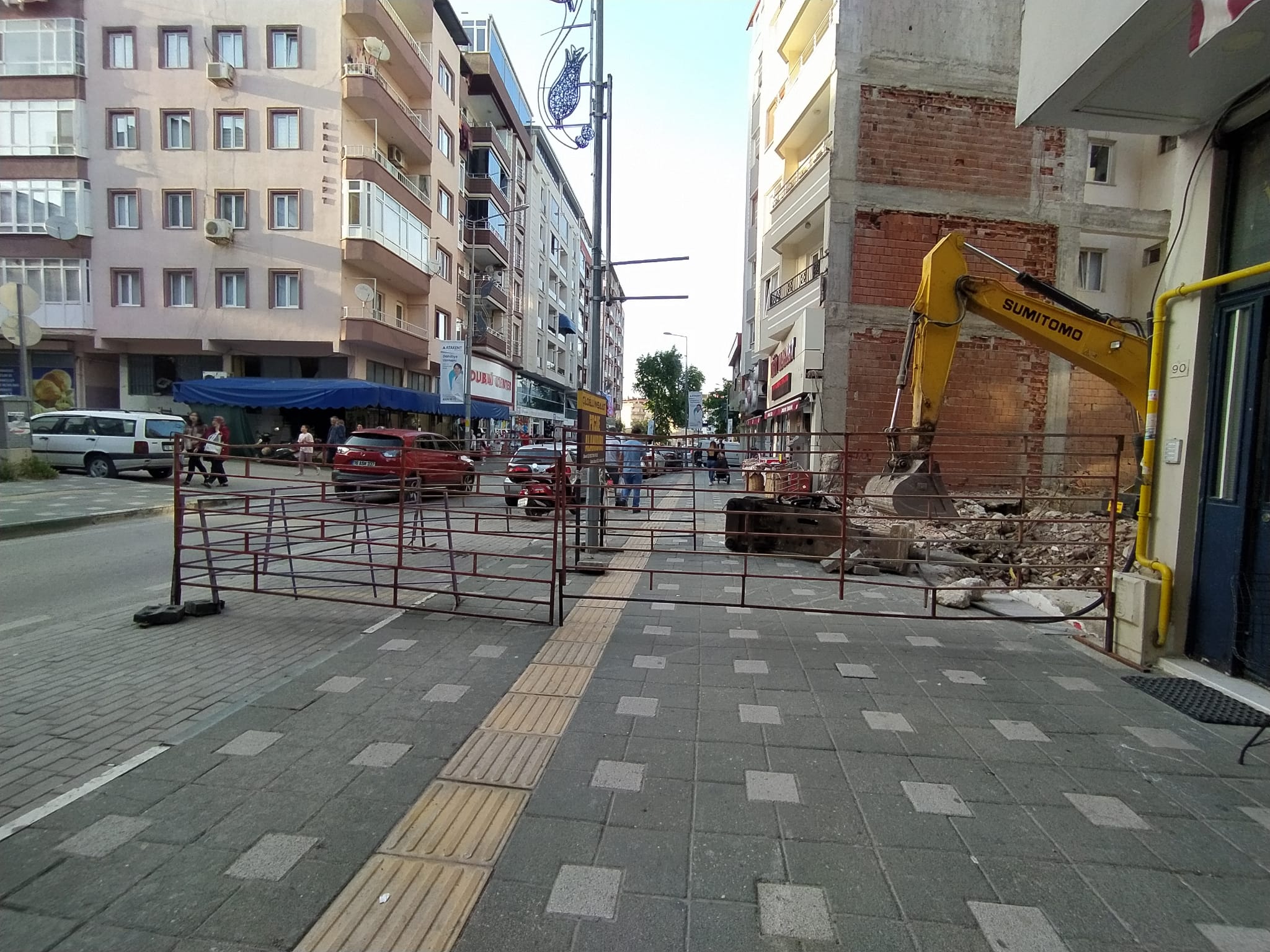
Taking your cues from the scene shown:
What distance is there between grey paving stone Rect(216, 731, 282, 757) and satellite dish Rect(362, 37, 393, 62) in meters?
27.5

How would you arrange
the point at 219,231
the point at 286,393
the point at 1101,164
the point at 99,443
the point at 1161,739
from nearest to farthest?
the point at 1161,739
the point at 1101,164
the point at 99,443
the point at 286,393
the point at 219,231

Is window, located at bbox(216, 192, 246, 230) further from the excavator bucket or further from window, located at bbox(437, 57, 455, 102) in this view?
the excavator bucket

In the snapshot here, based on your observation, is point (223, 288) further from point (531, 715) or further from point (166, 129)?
point (531, 715)

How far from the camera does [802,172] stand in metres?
17.2

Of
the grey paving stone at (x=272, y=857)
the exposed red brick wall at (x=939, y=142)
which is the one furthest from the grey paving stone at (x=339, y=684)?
the exposed red brick wall at (x=939, y=142)

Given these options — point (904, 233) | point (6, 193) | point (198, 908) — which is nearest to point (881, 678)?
point (198, 908)

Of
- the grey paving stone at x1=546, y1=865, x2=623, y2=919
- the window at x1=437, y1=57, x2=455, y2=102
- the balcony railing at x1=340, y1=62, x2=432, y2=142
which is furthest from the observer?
the window at x1=437, y1=57, x2=455, y2=102

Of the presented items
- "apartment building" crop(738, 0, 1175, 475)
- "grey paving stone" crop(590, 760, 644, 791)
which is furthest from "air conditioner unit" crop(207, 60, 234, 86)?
"grey paving stone" crop(590, 760, 644, 791)

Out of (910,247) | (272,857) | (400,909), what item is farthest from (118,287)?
(400,909)

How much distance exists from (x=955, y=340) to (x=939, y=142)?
351 inches

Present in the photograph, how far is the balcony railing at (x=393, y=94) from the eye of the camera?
23547 millimetres

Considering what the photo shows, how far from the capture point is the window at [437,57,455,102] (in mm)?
29625

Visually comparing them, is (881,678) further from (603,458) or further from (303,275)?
(303,275)

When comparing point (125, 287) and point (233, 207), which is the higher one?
point (233, 207)
